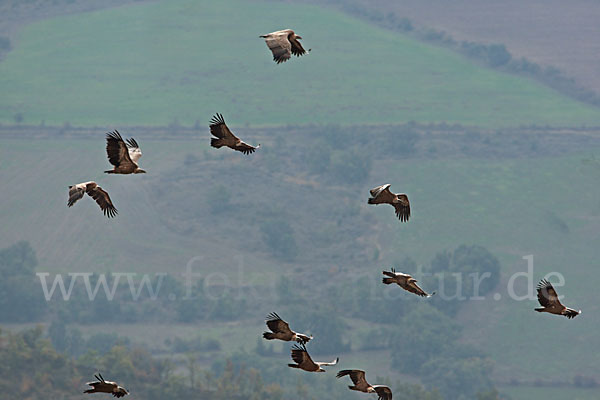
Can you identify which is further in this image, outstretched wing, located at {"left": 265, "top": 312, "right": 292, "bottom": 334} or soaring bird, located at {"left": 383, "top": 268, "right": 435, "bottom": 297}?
soaring bird, located at {"left": 383, "top": 268, "right": 435, "bottom": 297}

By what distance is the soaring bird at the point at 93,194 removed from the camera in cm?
2920

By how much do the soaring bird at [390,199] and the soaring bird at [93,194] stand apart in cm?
605

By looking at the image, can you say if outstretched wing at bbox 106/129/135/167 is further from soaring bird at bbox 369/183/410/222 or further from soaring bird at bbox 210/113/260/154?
soaring bird at bbox 369/183/410/222

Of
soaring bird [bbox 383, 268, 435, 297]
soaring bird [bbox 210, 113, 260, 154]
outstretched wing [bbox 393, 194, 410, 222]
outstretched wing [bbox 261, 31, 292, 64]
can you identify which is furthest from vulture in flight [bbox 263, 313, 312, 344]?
outstretched wing [bbox 261, 31, 292, 64]

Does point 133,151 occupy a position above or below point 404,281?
above

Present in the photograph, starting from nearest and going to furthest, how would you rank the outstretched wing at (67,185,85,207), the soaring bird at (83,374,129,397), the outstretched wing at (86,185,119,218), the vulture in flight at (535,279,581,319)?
the vulture in flight at (535,279,581,319), the soaring bird at (83,374,129,397), the outstretched wing at (67,185,85,207), the outstretched wing at (86,185,119,218)

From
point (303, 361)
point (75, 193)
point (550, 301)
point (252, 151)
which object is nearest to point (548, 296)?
point (550, 301)

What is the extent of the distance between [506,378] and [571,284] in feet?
79.7

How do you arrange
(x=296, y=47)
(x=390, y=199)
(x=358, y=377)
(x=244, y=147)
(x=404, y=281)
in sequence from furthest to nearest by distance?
1. (x=390, y=199)
2. (x=358, y=377)
3. (x=404, y=281)
4. (x=244, y=147)
5. (x=296, y=47)

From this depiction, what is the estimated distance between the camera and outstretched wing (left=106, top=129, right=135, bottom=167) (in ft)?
90.4

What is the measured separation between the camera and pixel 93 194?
3048 centimetres

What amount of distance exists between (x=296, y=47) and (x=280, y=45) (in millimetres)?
412

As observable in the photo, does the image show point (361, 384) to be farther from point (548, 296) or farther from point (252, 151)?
point (252, 151)

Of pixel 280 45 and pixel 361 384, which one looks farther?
pixel 361 384
